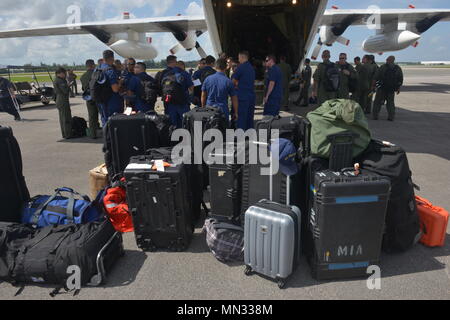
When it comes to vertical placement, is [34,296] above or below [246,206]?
below

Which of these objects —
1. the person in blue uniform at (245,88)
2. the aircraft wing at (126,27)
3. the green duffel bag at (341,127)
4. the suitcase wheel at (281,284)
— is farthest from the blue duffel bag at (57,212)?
the aircraft wing at (126,27)

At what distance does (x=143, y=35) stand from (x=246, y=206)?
17.1 m

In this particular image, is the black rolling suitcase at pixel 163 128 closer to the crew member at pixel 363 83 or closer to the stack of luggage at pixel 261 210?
the stack of luggage at pixel 261 210

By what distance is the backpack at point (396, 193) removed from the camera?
2602mm

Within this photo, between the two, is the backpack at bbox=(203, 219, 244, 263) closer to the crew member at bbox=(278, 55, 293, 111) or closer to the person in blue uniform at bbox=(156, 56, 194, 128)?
the person in blue uniform at bbox=(156, 56, 194, 128)

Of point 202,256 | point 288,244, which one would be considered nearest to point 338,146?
point 288,244

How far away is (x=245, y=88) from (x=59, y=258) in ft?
Answer: 14.9

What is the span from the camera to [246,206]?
2.98m

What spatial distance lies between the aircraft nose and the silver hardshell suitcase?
1537 centimetres

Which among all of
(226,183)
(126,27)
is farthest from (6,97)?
(226,183)

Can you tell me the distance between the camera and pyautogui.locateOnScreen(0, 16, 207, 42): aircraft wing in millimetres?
17078

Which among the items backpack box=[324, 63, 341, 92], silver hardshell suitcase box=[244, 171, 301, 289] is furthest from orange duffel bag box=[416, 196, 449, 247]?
backpack box=[324, 63, 341, 92]
